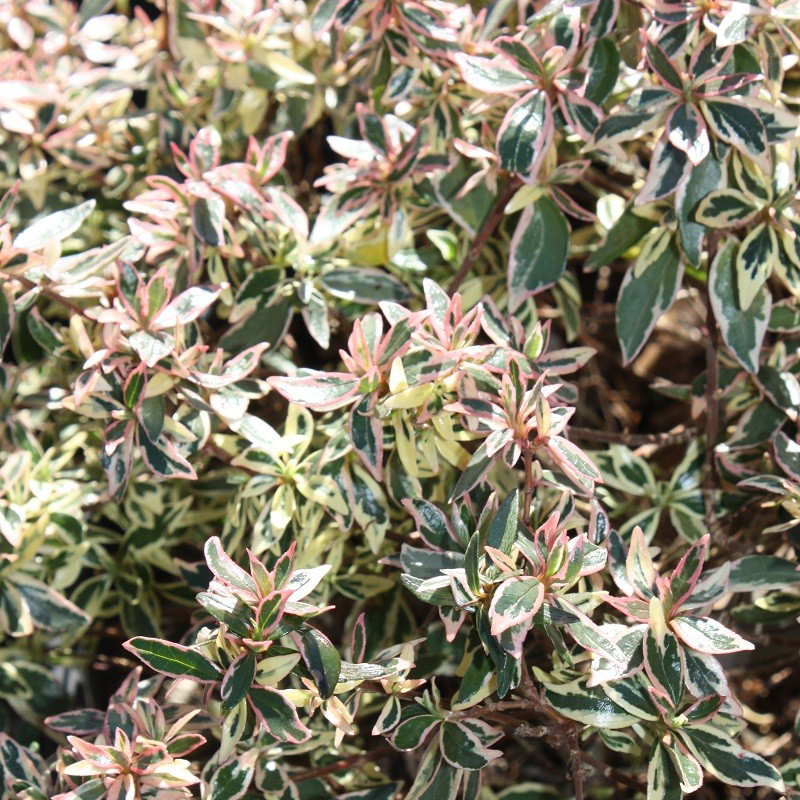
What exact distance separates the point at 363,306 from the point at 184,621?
59cm

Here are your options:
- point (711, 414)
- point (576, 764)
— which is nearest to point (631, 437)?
point (711, 414)

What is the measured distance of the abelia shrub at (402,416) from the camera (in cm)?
94

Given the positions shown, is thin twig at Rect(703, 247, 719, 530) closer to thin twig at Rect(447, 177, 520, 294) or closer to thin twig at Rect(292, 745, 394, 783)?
thin twig at Rect(447, 177, 520, 294)

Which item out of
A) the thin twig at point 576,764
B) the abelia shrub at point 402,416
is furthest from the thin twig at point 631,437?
the thin twig at point 576,764

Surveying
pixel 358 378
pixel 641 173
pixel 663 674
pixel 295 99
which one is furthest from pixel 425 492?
pixel 295 99

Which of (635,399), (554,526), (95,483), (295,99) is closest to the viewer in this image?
(554,526)

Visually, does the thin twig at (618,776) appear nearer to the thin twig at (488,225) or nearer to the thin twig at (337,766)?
the thin twig at (337,766)

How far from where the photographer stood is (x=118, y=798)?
3.05ft

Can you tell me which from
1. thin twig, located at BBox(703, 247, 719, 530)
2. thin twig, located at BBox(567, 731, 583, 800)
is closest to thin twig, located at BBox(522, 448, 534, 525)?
thin twig, located at BBox(567, 731, 583, 800)

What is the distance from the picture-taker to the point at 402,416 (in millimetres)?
1042

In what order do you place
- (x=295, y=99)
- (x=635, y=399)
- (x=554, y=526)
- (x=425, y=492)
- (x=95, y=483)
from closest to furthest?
(x=554, y=526) → (x=425, y=492) → (x=95, y=483) → (x=295, y=99) → (x=635, y=399)

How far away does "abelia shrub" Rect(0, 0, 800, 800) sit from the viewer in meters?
0.94

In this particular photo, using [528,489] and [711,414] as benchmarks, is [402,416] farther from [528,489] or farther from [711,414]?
[711,414]

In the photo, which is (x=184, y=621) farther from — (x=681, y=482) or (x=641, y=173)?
(x=641, y=173)
